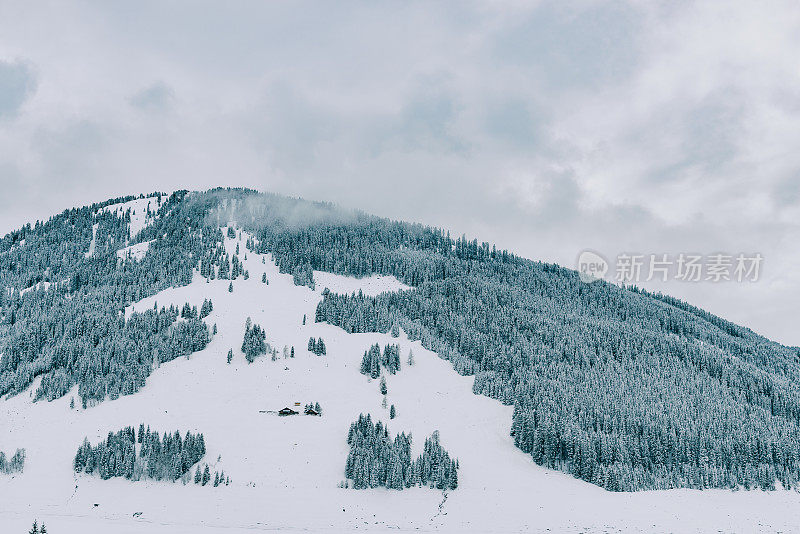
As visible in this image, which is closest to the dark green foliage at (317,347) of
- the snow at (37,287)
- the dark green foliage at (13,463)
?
the dark green foliage at (13,463)

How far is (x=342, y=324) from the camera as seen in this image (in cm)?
15162

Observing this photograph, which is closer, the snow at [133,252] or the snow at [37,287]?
the snow at [37,287]

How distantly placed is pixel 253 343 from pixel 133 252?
8966cm

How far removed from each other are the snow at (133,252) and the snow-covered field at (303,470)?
212 feet

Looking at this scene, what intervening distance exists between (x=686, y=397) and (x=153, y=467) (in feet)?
397

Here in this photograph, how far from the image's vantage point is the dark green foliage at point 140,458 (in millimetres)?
86250

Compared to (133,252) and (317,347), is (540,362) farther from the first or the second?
(133,252)

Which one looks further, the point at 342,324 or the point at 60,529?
the point at 342,324

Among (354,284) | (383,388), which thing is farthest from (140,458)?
(354,284)

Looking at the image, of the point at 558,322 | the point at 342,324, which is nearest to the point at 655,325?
the point at 558,322

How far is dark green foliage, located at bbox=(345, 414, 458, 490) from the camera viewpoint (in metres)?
89.0

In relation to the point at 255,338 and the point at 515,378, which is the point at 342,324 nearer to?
the point at 255,338

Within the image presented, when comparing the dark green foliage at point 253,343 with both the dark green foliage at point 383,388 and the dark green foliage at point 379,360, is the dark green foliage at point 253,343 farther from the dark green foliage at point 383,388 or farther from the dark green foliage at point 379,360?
the dark green foliage at point 383,388

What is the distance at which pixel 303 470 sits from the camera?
91438mm
